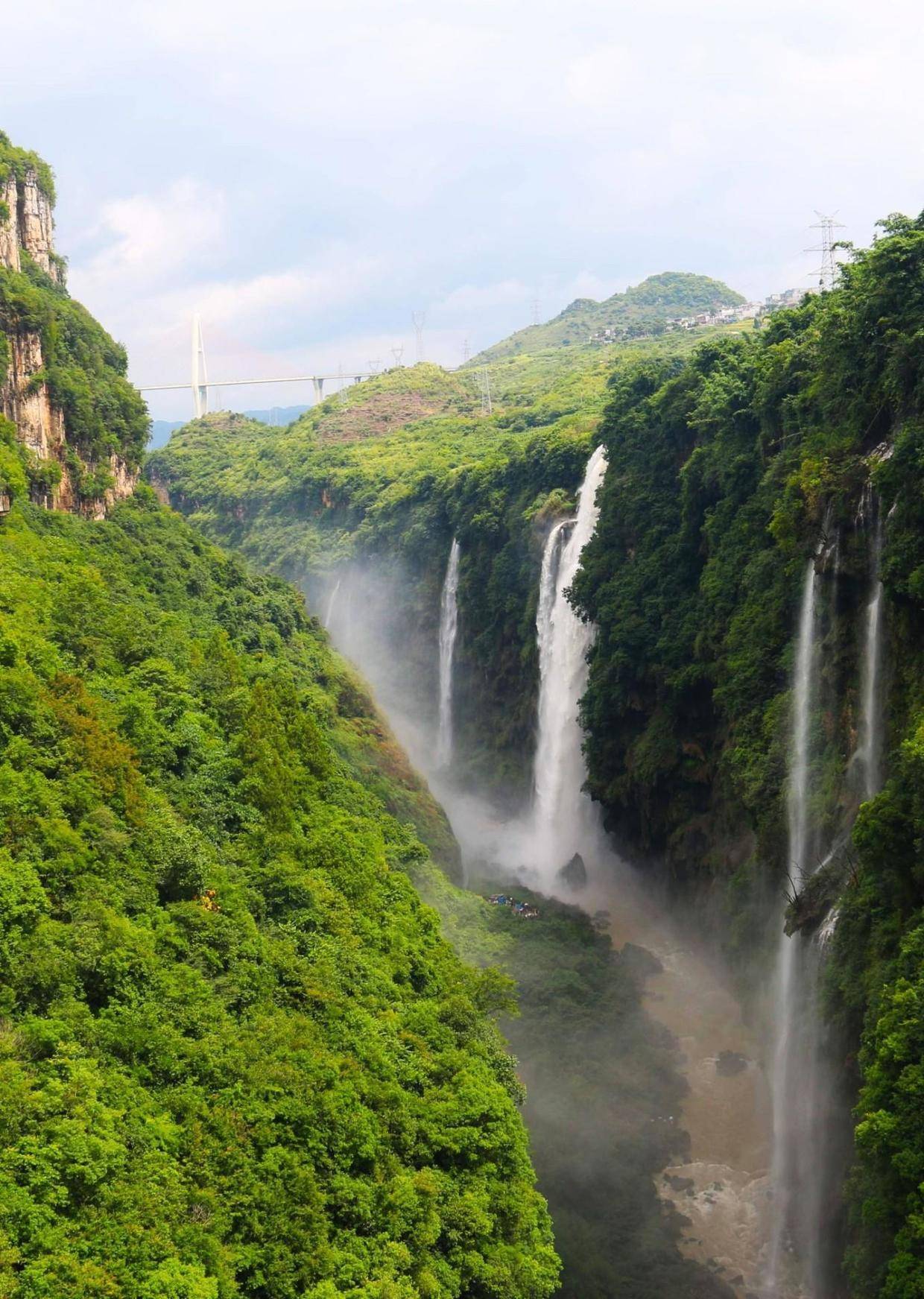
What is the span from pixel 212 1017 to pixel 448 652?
50497mm

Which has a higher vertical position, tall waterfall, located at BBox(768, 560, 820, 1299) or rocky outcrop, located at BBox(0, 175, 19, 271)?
rocky outcrop, located at BBox(0, 175, 19, 271)

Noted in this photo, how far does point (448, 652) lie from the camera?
73.2m

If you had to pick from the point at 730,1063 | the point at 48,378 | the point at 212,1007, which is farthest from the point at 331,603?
the point at 212,1007

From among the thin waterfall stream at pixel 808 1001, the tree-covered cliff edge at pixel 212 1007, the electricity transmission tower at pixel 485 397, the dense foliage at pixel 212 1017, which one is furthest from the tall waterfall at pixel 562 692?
the electricity transmission tower at pixel 485 397

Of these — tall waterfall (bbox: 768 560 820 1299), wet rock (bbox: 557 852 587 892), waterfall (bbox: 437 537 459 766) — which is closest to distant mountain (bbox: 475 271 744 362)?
waterfall (bbox: 437 537 459 766)

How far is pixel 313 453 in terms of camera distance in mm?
115125

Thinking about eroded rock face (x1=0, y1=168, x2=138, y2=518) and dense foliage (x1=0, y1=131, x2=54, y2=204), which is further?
dense foliage (x1=0, y1=131, x2=54, y2=204)

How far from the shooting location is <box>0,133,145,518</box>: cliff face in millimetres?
45438

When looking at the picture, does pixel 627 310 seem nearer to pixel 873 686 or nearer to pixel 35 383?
pixel 35 383

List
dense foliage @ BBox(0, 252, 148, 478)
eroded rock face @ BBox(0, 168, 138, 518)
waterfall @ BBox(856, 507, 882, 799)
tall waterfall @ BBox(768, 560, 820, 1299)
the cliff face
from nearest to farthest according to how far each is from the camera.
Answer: tall waterfall @ BBox(768, 560, 820, 1299) → waterfall @ BBox(856, 507, 882, 799) → eroded rock face @ BBox(0, 168, 138, 518) → the cliff face → dense foliage @ BBox(0, 252, 148, 478)

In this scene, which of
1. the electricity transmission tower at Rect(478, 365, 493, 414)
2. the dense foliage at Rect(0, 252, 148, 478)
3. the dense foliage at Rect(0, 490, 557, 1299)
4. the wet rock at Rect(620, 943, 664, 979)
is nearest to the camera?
the dense foliage at Rect(0, 490, 557, 1299)

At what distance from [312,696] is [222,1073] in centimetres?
2968

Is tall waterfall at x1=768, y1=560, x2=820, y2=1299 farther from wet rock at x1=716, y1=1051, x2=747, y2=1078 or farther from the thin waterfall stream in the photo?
wet rock at x1=716, y1=1051, x2=747, y2=1078

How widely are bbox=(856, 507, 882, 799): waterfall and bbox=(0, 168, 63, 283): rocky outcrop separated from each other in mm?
36229
